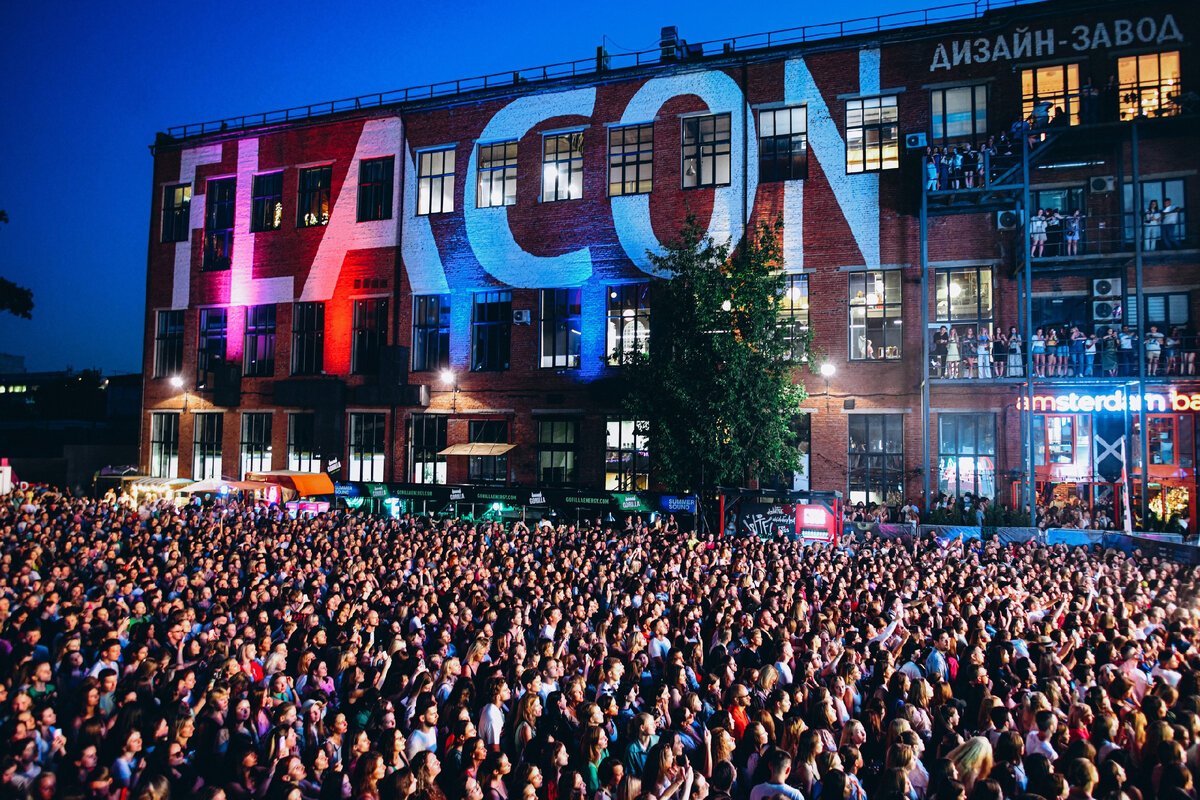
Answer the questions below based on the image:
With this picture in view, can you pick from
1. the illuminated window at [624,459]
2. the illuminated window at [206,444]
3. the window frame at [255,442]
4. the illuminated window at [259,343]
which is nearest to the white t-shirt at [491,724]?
the illuminated window at [624,459]

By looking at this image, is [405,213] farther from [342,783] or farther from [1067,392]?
[342,783]

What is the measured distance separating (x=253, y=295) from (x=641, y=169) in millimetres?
17144

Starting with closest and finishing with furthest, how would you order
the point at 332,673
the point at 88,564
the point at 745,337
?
the point at 332,673 → the point at 88,564 → the point at 745,337

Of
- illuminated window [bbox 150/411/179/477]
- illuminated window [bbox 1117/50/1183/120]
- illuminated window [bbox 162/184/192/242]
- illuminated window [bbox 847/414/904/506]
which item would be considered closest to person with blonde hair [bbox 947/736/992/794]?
illuminated window [bbox 847/414/904/506]

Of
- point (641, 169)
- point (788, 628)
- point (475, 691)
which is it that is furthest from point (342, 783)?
point (641, 169)

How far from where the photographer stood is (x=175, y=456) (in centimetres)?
3384

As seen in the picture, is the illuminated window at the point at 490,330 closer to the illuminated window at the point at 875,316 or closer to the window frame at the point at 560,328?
the window frame at the point at 560,328

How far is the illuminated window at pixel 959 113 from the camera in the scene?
24391 millimetres

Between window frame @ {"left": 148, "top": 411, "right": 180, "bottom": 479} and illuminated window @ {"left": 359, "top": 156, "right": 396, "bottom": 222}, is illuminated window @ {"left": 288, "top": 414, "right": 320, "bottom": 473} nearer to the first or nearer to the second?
window frame @ {"left": 148, "top": 411, "right": 180, "bottom": 479}

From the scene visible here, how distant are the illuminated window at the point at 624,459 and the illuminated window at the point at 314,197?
14.9m

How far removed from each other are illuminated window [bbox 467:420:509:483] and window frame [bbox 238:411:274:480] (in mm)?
8977

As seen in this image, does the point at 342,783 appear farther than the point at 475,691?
No

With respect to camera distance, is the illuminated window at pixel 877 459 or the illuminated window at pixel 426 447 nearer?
the illuminated window at pixel 877 459

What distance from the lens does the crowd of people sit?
6.35m
